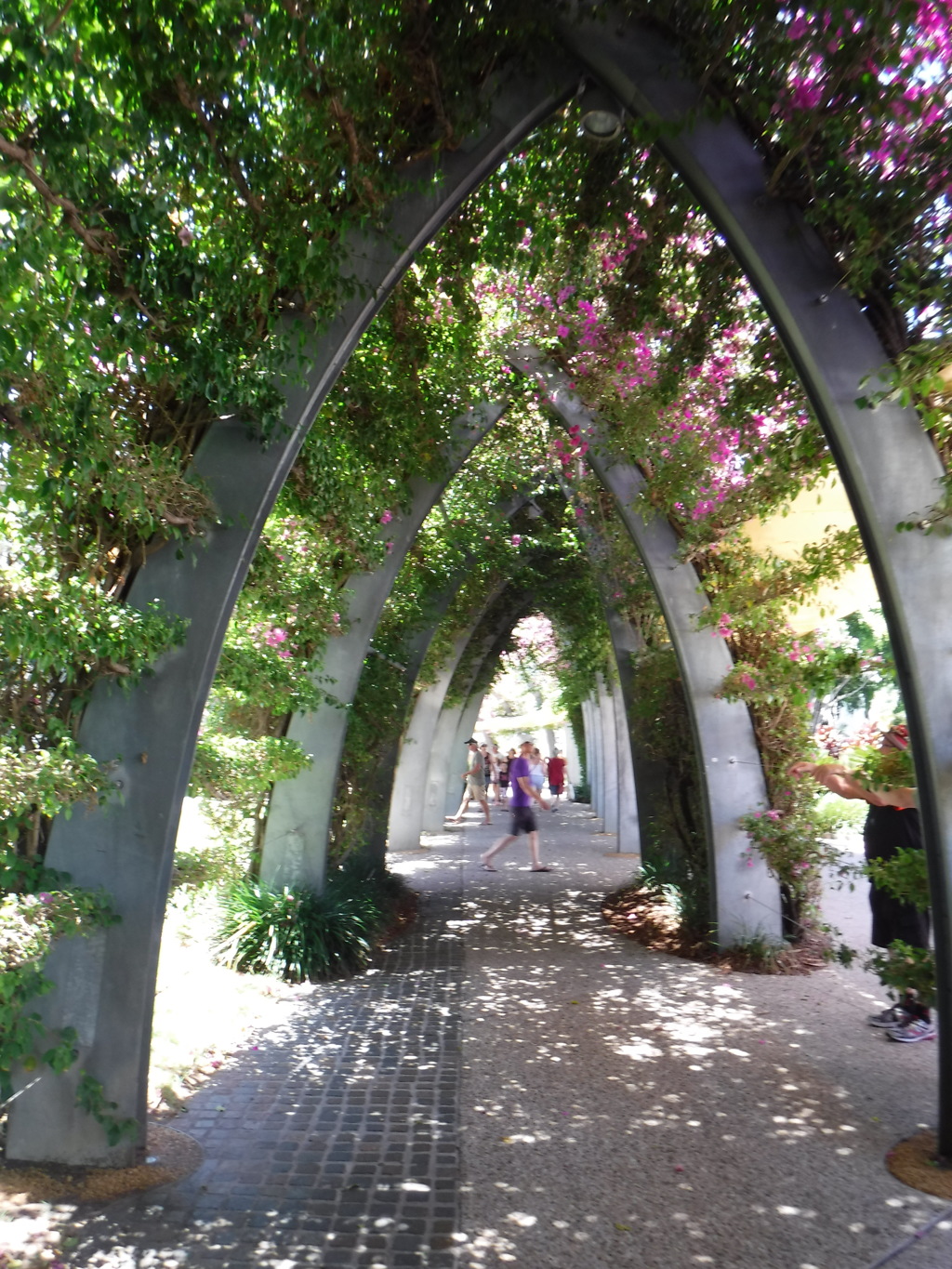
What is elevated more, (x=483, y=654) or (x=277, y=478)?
(x=483, y=654)

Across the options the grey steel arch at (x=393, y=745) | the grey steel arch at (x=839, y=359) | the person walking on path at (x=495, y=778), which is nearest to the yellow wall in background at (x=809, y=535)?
the grey steel arch at (x=839, y=359)

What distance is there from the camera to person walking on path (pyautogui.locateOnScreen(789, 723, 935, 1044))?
213 inches

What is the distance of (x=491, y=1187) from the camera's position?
3.91 m

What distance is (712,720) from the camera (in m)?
8.12

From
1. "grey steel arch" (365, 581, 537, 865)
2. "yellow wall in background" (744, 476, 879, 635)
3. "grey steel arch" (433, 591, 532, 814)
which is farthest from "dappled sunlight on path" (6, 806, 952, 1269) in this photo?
"grey steel arch" (433, 591, 532, 814)

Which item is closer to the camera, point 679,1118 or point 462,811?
point 679,1118

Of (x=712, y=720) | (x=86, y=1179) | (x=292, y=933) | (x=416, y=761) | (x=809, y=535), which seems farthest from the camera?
(x=416, y=761)

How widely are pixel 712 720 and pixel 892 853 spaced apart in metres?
2.54

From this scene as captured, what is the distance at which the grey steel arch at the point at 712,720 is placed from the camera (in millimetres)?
7996

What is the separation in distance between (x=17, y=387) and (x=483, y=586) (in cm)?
1142

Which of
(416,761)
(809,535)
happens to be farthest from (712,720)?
(416,761)

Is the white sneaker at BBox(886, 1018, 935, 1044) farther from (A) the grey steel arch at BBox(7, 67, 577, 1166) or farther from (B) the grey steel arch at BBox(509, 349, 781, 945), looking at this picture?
(A) the grey steel arch at BBox(7, 67, 577, 1166)

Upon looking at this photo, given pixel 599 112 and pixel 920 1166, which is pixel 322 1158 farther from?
pixel 599 112

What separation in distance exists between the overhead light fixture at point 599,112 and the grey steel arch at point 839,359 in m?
0.29
